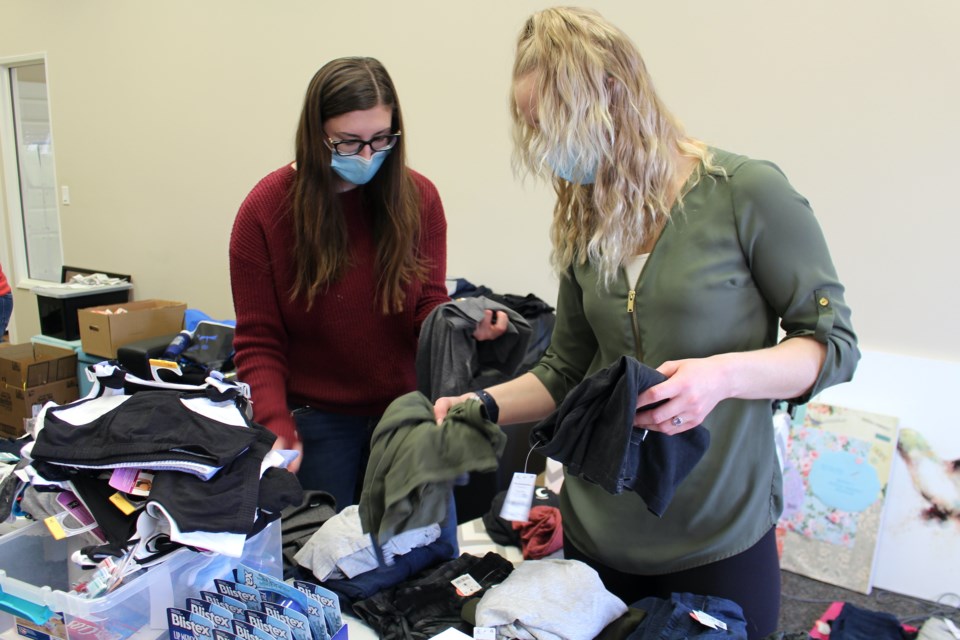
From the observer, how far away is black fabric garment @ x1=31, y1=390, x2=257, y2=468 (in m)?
1.10

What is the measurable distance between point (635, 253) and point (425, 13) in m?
2.66

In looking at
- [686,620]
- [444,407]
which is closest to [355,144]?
[444,407]

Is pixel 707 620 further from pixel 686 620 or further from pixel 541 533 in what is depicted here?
pixel 541 533

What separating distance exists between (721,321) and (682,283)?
0.08m

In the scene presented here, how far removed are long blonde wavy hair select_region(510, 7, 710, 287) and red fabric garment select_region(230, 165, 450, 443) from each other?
2.46ft

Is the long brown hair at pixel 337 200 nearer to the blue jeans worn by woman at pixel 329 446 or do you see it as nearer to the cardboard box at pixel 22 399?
the blue jeans worn by woman at pixel 329 446

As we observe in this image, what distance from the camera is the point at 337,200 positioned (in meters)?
1.66

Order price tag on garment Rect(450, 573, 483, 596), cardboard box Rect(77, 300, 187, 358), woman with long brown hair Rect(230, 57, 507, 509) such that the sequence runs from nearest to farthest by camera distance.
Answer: price tag on garment Rect(450, 573, 483, 596), woman with long brown hair Rect(230, 57, 507, 509), cardboard box Rect(77, 300, 187, 358)

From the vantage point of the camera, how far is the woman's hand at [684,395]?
84 cm

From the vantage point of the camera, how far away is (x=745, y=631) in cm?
102

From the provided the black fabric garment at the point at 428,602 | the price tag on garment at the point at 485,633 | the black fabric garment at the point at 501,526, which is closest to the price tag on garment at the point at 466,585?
the black fabric garment at the point at 428,602

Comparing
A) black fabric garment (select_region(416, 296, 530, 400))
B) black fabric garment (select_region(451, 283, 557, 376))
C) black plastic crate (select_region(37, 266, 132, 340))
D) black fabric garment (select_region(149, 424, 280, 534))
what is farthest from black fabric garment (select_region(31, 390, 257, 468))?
black plastic crate (select_region(37, 266, 132, 340))

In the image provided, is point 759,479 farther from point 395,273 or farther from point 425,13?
point 425,13

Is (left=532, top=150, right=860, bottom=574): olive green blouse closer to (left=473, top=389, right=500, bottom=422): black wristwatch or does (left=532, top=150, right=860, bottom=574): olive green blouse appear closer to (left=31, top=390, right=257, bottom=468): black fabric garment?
(left=473, top=389, right=500, bottom=422): black wristwatch
